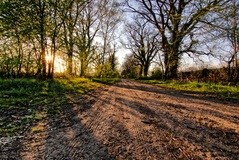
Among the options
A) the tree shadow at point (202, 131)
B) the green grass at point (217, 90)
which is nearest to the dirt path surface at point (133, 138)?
the tree shadow at point (202, 131)

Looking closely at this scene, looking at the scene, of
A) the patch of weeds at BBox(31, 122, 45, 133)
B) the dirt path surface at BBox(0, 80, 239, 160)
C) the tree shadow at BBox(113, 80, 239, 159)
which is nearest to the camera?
the dirt path surface at BBox(0, 80, 239, 160)

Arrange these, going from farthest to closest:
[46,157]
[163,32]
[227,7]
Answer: [163,32]
[227,7]
[46,157]

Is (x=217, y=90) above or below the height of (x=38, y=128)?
above

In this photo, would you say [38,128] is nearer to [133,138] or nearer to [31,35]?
[133,138]

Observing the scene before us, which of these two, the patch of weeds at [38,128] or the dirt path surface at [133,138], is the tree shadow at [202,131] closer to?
the dirt path surface at [133,138]

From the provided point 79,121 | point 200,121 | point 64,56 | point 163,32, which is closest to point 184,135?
point 200,121

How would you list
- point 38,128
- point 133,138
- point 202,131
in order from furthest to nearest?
point 38,128, point 202,131, point 133,138

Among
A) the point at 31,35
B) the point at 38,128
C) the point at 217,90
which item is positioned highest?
the point at 31,35

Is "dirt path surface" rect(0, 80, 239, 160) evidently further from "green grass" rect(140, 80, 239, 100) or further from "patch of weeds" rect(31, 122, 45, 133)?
"green grass" rect(140, 80, 239, 100)

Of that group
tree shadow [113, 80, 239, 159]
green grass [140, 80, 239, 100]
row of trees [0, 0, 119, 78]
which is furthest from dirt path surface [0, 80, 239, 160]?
row of trees [0, 0, 119, 78]

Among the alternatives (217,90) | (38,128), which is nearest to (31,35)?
(38,128)

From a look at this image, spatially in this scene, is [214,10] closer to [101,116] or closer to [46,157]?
[101,116]

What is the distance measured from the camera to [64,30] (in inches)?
453

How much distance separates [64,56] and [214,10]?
12545 mm
